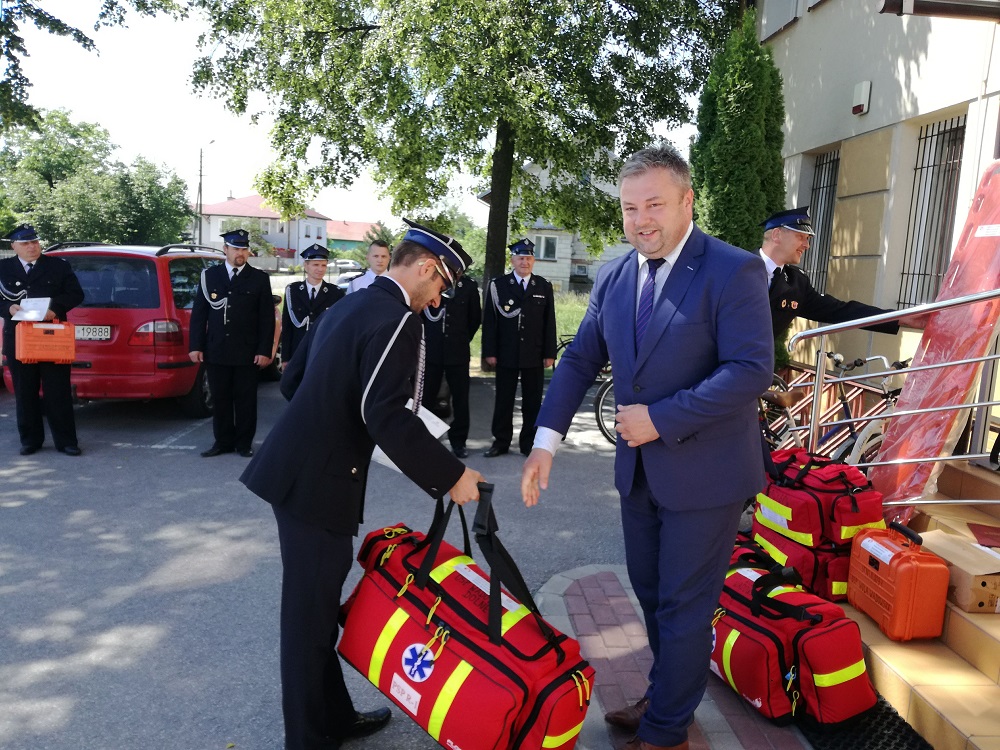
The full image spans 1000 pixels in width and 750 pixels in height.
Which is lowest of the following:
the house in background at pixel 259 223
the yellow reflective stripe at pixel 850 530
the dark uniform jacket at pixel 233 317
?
the yellow reflective stripe at pixel 850 530

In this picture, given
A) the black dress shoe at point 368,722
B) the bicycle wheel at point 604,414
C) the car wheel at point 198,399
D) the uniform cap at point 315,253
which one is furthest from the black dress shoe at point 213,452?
the black dress shoe at point 368,722

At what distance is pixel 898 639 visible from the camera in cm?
365

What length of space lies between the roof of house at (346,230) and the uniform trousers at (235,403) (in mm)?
122362

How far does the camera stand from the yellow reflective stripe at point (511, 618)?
8.84 feet

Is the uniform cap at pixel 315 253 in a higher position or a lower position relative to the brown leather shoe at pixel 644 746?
higher

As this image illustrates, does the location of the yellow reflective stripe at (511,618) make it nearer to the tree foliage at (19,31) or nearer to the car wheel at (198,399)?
the car wheel at (198,399)

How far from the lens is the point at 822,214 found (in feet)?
29.8

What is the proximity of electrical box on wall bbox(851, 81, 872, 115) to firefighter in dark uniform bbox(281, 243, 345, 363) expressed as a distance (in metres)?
5.39

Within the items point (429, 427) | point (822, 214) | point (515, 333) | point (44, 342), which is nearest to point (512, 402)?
point (515, 333)

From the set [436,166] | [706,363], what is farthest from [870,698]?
[436,166]

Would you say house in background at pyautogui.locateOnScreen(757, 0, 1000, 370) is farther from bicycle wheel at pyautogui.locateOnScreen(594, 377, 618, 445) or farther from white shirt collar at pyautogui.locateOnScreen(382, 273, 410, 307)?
white shirt collar at pyautogui.locateOnScreen(382, 273, 410, 307)

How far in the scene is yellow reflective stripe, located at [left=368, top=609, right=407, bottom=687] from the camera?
109 inches

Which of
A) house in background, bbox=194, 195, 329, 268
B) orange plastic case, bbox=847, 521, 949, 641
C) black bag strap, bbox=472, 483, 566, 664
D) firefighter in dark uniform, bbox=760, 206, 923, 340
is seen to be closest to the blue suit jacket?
black bag strap, bbox=472, 483, 566, 664

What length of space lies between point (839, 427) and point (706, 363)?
164 inches
